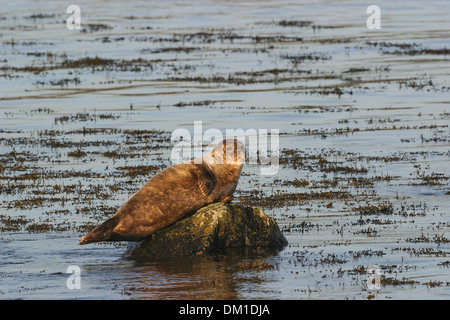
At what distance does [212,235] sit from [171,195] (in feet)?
2.86

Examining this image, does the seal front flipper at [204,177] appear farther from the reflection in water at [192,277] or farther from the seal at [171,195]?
the reflection in water at [192,277]

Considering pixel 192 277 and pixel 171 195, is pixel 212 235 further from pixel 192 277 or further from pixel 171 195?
pixel 192 277

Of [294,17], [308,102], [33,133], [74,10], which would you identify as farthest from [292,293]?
[74,10]

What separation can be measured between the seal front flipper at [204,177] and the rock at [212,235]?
15.6 inches

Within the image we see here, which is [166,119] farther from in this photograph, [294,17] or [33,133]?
[294,17]

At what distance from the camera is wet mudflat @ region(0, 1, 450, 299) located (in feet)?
42.3

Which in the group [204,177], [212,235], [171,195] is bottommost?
[212,235]

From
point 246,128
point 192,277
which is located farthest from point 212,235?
point 246,128

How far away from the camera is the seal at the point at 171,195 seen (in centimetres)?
1399

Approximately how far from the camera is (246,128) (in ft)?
83.4

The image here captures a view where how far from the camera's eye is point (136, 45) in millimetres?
44469

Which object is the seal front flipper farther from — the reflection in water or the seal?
the reflection in water

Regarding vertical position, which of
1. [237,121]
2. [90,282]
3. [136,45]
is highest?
[136,45]

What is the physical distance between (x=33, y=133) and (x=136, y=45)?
2002 cm
